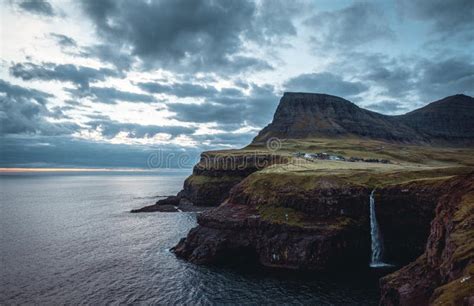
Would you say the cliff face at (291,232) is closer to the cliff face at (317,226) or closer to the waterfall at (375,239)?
the cliff face at (317,226)

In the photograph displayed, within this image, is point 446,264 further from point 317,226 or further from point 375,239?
point 375,239

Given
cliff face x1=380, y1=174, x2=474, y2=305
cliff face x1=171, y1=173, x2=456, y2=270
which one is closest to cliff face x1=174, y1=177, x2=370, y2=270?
cliff face x1=171, y1=173, x2=456, y2=270

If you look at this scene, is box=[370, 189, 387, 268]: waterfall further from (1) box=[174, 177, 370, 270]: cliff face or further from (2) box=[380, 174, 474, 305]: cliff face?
(2) box=[380, 174, 474, 305]: cliff face

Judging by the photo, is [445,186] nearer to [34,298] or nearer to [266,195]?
[266,195]

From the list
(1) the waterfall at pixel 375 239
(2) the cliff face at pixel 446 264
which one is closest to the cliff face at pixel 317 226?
(1) the waterfall at pixel 375 239

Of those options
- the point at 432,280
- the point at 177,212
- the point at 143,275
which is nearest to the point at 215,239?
the point at 143,275

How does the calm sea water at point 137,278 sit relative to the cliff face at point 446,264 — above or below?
below

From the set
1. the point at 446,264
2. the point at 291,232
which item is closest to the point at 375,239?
the point at 291,232

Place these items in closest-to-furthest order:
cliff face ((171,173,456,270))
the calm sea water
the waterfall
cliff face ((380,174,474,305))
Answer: cliff face ((380,174,474,305)), the calm sea water, cliff face ((171,173,456,270)), the waterfall
